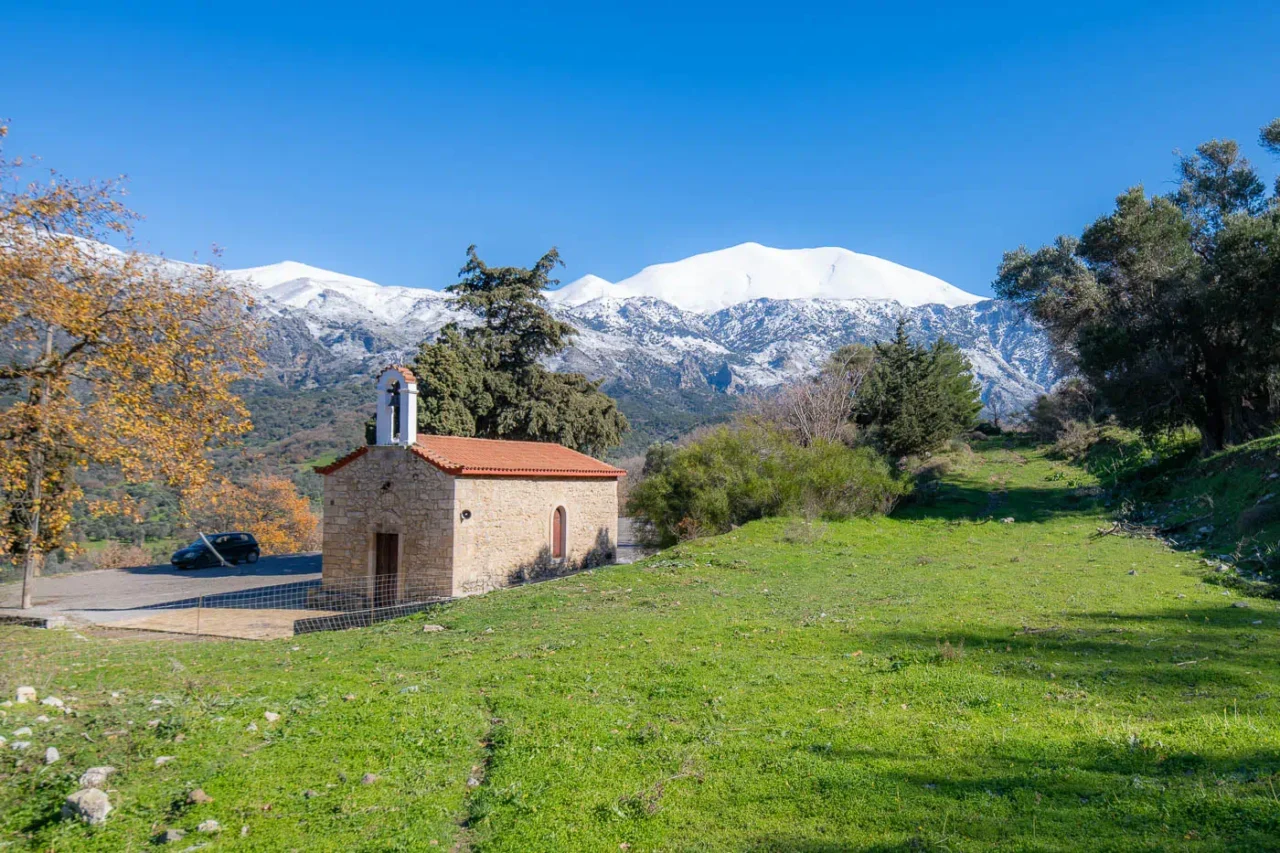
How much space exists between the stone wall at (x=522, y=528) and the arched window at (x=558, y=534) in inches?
8.3

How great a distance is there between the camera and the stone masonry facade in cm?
2075

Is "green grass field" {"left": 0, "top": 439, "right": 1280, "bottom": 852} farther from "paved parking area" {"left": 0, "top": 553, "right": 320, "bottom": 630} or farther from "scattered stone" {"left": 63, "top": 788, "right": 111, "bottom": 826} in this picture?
"paved parking area" {"left": 0, "top": 553, "right": 320, "bottom": 630}

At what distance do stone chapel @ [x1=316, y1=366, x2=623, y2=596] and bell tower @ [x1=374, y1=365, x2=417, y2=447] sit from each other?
3 centimetres

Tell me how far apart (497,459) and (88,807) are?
18060 millimetres

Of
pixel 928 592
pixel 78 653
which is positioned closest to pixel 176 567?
pixel 78 653

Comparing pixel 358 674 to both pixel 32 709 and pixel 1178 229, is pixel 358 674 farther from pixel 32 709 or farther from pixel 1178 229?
pixel 1178 229

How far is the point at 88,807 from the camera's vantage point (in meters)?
5.09

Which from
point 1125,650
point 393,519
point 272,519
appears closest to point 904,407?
point 393,519

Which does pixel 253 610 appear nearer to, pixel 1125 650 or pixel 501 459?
pixel 501 459

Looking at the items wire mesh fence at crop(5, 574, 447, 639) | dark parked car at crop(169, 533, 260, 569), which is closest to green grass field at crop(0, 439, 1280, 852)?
wire mesh fence at crop(5, 574, 447, 639)

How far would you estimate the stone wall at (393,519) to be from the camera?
68.0 feet

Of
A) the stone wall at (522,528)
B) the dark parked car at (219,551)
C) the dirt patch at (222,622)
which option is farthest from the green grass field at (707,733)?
the dark parked car at (219,551)

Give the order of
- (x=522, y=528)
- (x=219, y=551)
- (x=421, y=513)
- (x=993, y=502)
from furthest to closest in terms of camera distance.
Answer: (x=219, y=551) < (x=993, y=502) < (x=522, y=528) < (x=421, y=513)

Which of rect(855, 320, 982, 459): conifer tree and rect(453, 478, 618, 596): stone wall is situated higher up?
rect(855, 320, 982, 459): conifer tree
